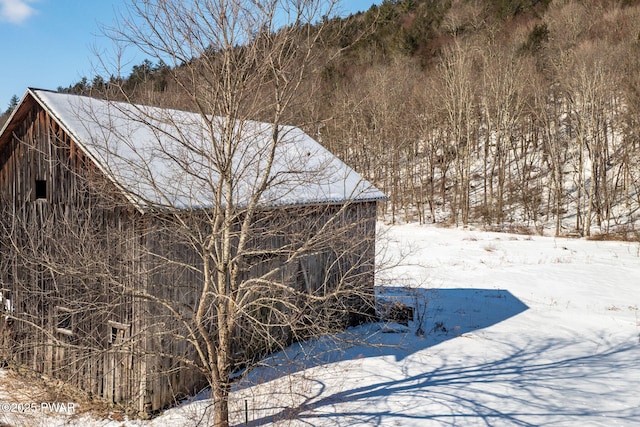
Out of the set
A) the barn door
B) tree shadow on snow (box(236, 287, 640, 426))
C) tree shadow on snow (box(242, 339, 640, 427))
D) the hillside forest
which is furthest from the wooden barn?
the hillside forest

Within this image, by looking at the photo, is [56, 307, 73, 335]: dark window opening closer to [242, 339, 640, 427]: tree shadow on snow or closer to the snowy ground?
the snowy ground

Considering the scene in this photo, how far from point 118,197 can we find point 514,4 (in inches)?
2155

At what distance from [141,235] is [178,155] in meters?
1.49

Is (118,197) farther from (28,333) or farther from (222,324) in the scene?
(28,333)

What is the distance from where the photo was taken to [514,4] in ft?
169

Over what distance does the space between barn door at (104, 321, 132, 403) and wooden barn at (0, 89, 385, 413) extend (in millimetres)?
27

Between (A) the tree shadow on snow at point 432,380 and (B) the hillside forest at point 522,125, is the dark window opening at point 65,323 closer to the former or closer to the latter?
(A) the tree shadow on snow at point 432,380

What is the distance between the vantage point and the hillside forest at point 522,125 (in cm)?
2802

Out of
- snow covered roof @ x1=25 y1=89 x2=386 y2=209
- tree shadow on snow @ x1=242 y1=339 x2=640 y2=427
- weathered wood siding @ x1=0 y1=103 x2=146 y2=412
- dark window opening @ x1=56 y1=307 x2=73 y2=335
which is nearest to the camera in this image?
snow covered roof @ x1=25 y1=89 x2=386 y2=209

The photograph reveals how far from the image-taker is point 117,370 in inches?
340

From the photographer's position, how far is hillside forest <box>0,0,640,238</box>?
28016 millimetres

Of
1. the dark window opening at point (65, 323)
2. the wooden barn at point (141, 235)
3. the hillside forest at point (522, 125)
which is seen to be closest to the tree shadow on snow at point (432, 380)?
the wooden barn at point (141, 235)

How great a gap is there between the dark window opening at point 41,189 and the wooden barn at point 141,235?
0.03 meters

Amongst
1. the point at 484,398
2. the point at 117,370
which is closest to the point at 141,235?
the point at 117,370
